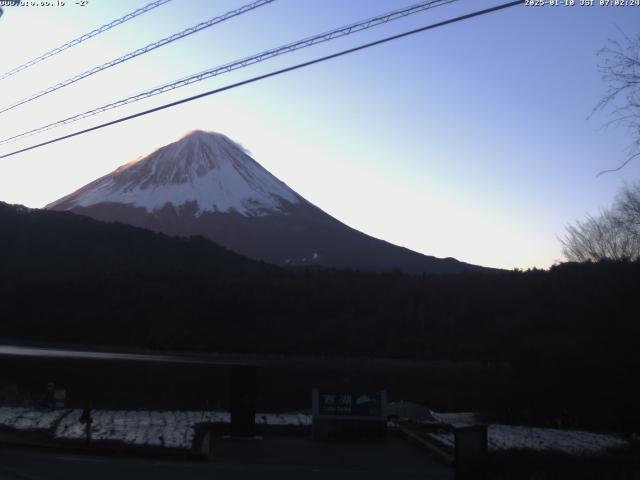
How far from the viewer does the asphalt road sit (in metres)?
12.0

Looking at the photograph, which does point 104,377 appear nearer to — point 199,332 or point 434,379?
point 434,379

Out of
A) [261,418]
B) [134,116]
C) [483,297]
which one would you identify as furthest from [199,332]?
[134,116]

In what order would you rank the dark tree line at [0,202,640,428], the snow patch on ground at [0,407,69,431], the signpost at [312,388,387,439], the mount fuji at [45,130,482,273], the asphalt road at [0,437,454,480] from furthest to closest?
the mount fuji at [45,130,482,273] → the dark tree line at [0,202,640,428] → the signpost at [312,388,387,439] → the snow patch on ground at [0,407,69,431] → the asphalt road at [0,437,454,480]

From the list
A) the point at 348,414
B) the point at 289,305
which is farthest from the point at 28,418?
the point at 289,305

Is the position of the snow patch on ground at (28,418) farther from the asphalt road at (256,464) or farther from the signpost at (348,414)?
the signpost at (348,414)

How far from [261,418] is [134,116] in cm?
948

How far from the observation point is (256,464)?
1414cm

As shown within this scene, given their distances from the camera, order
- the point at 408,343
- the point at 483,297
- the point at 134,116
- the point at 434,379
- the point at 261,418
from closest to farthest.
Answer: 1. the point at 134,116
2. the point at 261,418
3. the point at 434,379
4. the point at 408,343
5. the point at 483,297

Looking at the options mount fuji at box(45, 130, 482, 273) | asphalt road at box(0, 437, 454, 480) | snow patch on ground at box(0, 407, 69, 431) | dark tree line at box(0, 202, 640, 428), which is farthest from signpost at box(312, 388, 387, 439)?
mount fuji at box(45, 130, 482, 273)

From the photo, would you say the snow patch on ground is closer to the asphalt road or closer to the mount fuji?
the asphalt road

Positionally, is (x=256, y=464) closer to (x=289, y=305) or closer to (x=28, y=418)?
(x=28, y=418)

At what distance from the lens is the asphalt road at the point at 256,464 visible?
1203 cm

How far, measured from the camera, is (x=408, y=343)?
59.7 meters

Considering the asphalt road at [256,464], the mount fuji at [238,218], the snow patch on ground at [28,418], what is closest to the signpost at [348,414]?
the asphalt road at [256,464]
